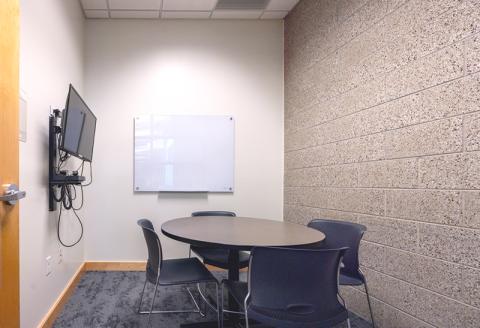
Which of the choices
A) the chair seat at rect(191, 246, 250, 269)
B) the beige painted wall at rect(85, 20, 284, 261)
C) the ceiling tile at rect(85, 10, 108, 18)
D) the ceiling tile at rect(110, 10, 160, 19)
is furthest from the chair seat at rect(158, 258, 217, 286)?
the ceiling tile at rect(85, 10, 108, 18)

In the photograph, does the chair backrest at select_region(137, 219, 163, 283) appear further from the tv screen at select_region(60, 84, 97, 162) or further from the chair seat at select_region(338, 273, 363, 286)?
the chair seat at select_region(338, 273, 363, 286)

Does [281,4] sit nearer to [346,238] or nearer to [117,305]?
[346,238]

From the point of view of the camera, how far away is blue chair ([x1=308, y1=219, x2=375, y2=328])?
2041mm

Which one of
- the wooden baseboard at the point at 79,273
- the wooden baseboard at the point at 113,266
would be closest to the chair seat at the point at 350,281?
the wooden baseboard at the point at 79,273

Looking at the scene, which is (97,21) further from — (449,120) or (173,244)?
(449,120)

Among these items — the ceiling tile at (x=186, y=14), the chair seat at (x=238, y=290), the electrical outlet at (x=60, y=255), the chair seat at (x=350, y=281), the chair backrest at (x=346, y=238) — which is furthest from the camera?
the ceiling tile at (x=186, y=14)

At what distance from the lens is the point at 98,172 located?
3.58 meters

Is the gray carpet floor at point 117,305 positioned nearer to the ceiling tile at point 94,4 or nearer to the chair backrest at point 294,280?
the chair backrest at point 294,280

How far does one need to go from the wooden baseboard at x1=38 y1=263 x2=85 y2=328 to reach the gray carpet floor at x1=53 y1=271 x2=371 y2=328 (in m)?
0.04

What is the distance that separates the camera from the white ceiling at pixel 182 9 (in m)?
3.36

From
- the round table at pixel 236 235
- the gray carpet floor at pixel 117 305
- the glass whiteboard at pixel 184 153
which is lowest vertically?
the gray carpet floor at pixel 117 305

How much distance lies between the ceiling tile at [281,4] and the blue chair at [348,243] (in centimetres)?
253

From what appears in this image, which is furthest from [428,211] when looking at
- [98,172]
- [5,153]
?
[98,172]

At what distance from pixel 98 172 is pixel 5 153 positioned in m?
2.35
